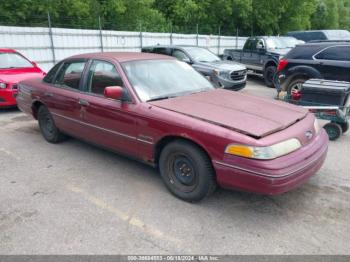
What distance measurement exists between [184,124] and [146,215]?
1.06m

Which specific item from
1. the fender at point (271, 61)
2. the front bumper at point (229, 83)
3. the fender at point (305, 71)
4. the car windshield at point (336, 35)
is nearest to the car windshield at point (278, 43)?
the fender at point (271, 61)

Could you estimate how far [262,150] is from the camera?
2.84 metres

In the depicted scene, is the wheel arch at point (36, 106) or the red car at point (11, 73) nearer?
the wheel arch at point (36, 106)

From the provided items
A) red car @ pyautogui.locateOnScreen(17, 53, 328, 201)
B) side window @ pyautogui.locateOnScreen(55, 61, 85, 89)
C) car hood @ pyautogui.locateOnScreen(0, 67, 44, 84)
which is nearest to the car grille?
red car @ pyautogui.locateOnScreen(17, 53, 328, 201)

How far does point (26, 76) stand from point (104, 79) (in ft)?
15.5

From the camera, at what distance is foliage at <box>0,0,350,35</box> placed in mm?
15363

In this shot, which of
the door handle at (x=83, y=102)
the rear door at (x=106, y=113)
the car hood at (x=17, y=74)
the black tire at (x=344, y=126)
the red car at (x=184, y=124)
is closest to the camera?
the red car at (x=184, y=124)

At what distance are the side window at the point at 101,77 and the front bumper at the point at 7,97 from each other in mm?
4083

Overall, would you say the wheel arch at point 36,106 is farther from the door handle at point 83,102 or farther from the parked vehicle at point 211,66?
the parked vehicle at point 211,66

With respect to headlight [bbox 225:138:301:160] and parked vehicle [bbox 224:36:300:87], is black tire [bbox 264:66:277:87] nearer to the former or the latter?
parked vehicle [bbox 224:36:300:87]

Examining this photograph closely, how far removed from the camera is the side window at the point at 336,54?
7.46 meters

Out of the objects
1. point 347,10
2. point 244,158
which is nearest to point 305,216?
point 244,158

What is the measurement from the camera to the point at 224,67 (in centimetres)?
955

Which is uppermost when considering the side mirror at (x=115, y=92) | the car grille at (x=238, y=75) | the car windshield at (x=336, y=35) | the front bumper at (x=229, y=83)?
the car windshield at (x=336, y=35)
